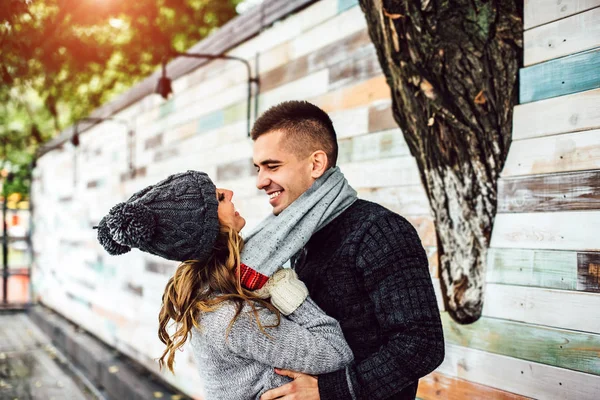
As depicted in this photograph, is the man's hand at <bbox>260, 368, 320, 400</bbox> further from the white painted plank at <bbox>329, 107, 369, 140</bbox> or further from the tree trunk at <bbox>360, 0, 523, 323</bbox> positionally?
the white painted plank at <bbox>329, 107, 369, 140</bbox>

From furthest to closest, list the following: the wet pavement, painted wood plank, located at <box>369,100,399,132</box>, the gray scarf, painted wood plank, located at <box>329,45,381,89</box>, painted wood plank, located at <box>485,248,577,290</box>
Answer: the wet pavement → painted wood plank, located at <box>329,45,381,89</box> → painted wood plank, located at <box>369,100,399,132</box> → painted wood plank, located at <box>485,248,577,290</box> → the gray scarf

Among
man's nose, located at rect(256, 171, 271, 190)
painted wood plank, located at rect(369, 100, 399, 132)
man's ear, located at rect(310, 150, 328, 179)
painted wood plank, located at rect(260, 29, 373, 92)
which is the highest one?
painted wood plank, located at rect(260, 29, 373, 92)

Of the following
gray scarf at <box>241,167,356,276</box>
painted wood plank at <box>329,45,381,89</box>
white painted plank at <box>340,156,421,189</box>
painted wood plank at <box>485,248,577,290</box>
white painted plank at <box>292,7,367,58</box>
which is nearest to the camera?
gray scarf at <box>241,167,356,276</box>

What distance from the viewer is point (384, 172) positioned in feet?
10.6

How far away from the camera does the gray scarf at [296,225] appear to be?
1.98 m

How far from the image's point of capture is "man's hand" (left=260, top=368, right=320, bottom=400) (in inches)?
73.4

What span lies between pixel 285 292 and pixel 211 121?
3.66 metres

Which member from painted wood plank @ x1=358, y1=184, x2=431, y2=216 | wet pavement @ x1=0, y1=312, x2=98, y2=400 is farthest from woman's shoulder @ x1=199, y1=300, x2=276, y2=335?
wet pavement @ x1=0, y1=312, x2=98, y2=400

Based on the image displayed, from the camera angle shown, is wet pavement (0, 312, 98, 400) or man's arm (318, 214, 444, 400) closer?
man's arm (318, 214, 444, 400)

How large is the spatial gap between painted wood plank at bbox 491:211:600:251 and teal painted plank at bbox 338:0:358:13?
1586 millimetres

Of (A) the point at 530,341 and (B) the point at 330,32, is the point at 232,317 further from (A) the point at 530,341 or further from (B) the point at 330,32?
(B) the point at 330,32

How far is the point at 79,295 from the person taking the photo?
31.0 ft

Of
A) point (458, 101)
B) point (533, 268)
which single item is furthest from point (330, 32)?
point (533, 268)

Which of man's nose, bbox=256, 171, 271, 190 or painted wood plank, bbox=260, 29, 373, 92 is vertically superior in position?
painted wood plank, bbox=260, 29, 373, 92
